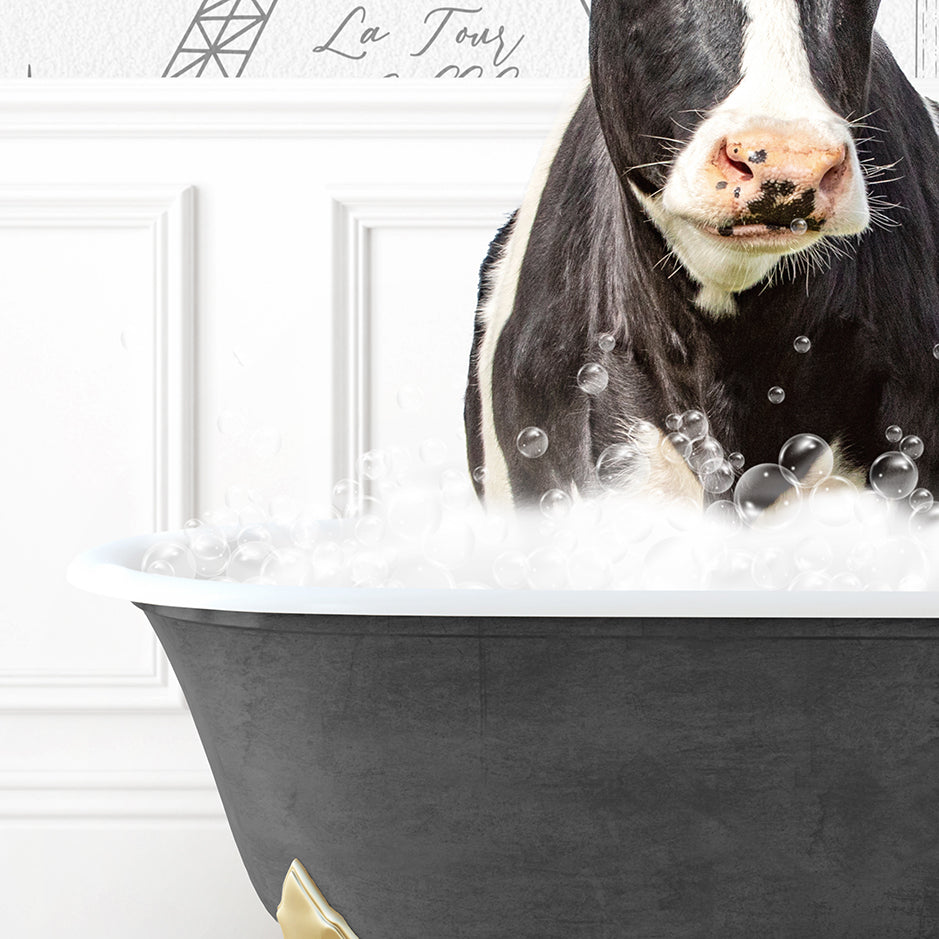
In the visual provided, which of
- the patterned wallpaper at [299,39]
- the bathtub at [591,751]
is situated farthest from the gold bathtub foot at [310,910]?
the patterned wallpaper at [299,39]

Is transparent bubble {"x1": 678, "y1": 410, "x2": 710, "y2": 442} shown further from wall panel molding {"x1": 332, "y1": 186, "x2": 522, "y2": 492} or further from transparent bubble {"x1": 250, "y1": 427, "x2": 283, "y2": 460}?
transparent bubble {"x1": 250, "y1": 427, "x2": 283, "y2": 460}

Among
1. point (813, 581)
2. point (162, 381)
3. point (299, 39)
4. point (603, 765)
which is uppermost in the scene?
point (299, 39)

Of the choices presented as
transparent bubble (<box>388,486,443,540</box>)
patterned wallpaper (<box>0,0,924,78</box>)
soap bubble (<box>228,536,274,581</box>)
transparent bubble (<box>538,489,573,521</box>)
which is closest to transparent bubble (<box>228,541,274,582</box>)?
soap bubble (<box>228,536,274,581</box>)

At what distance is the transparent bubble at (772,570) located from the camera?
838 millimetres

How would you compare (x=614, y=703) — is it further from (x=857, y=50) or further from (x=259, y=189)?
(x=259, y=189)

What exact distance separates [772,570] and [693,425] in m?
0.26

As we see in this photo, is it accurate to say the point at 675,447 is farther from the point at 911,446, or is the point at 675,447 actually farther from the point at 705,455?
the point at 911,446

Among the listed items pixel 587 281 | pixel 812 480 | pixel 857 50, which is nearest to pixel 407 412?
pixel 587 281

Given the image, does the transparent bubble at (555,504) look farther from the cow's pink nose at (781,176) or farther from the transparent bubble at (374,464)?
the cow's pink nose at (781,176)

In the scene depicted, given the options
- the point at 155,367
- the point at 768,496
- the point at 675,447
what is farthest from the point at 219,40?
the point at 768,496

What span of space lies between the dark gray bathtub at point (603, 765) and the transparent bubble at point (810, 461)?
1.15 feet

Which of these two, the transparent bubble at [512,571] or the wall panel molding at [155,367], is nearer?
the transparent bubble at [512,571]

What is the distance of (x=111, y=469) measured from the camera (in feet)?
4.47

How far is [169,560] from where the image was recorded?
93 cm
